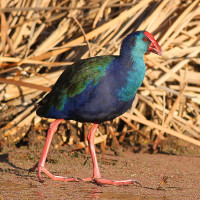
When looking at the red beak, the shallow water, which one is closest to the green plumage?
the red beak

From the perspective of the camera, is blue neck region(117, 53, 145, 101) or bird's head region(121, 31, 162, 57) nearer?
blue neck region(117, 53, 145, 101)

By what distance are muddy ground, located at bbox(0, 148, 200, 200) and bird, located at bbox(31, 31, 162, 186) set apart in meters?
0.16

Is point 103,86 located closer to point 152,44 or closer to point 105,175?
point 152,44

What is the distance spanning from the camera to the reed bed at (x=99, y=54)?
4.58 m

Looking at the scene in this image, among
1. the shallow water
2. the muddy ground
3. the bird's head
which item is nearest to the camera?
the shallow water

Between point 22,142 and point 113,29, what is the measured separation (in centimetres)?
153

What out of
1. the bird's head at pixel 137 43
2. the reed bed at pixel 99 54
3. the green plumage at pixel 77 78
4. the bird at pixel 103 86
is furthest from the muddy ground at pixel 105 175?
the bird's head at pixel 137 43

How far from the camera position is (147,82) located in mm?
4875

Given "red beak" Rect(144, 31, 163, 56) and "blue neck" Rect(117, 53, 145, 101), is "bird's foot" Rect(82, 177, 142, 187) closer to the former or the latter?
"blue neck" Rect(117, 53, 145, 101)

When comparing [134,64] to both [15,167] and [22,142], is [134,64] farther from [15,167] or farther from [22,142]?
[22,142]

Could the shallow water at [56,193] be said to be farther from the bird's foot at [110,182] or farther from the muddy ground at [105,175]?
the bird's foot at [110,182]

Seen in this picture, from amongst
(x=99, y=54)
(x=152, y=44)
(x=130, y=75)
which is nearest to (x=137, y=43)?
(x=152, y=44)

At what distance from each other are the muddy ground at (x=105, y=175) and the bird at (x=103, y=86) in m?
0.16

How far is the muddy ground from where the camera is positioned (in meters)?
2.98
